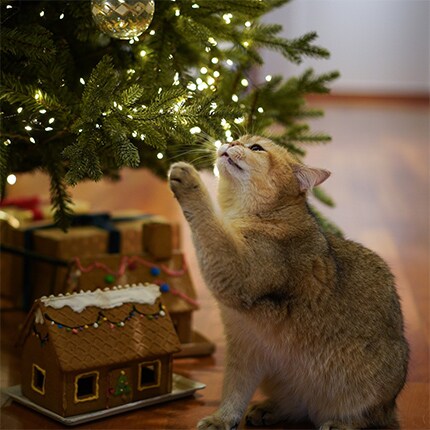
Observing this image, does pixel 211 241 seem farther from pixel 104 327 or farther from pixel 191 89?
pixel 191 89

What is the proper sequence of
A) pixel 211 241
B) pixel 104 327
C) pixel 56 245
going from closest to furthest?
1. pixel 211 241
2. pixel 104 327
3. pixel 56 245

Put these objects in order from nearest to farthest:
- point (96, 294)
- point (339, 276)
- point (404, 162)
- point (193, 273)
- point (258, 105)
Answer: point (339, 276) → point (96, 294) → point (258, 105) → point (193, 273) → point (404, 162)

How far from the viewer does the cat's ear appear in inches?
68.7

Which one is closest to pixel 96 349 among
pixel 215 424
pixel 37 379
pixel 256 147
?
pixel 37 379

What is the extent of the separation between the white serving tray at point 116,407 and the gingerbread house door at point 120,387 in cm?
1

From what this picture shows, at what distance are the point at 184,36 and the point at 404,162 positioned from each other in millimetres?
3622

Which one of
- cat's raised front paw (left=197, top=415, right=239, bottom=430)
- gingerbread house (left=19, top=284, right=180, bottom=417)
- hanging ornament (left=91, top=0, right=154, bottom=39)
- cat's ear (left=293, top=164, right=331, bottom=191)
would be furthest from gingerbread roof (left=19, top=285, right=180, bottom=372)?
hanging ornament (left=91, top=0, right=154, bottom=39)

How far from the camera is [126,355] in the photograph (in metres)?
1.87

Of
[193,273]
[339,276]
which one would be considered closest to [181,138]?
[339,276]

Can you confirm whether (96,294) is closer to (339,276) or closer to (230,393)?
(230,393)

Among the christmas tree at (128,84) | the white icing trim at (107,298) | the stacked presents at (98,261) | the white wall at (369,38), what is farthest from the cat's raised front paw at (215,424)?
the white wall at (369,38)

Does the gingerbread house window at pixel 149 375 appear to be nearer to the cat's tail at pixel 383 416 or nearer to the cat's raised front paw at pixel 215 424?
the cat's raised front paw at pixel 215 424

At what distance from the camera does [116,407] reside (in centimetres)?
188

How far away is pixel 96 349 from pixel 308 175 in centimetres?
59
